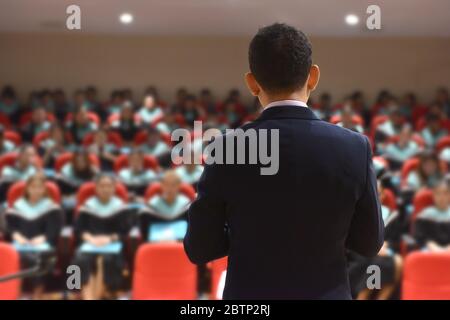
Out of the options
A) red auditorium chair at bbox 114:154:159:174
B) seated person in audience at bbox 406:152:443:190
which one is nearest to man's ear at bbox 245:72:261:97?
seated person in audience at bbox 406:152:443:190

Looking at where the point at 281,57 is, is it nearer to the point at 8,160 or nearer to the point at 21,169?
the point at 21,169

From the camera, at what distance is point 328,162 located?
0.93 meters

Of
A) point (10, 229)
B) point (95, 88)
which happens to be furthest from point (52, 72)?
point (10, 229)

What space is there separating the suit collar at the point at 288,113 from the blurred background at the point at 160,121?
0.39 m

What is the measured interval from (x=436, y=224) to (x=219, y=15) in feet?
11.7

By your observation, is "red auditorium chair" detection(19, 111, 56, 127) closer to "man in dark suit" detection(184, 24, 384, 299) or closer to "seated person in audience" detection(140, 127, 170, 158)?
"seated person in audience" detection(140, 127, 170, 158)

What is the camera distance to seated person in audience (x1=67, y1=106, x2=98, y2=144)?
6742 millimetres

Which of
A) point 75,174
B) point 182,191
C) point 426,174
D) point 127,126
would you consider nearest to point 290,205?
point 182,191

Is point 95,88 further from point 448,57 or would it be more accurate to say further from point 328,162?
point 328,162

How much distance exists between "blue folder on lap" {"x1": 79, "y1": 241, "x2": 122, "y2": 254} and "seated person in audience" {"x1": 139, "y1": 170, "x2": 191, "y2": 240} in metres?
0.21

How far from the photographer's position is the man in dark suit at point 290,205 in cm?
93

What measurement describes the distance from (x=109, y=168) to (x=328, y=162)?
4.96m

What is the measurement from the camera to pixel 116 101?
27.7 feet
